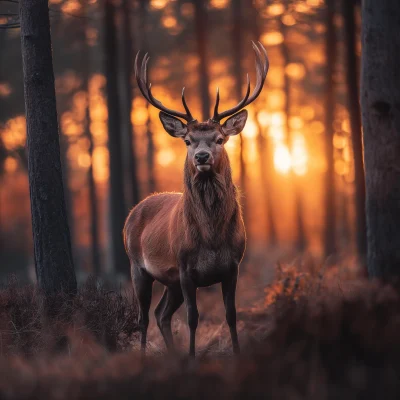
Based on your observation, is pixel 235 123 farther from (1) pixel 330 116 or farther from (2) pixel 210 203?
(1) pixel 330 116

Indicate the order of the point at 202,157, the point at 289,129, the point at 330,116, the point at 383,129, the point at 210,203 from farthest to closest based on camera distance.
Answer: the point at 289,129 < the point at 330,116 < the point at 383,129 < the point at 210,203 < the point at 202,157

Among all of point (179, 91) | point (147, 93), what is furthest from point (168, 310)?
point (179, 91)

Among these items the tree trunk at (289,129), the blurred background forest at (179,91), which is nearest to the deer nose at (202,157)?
the blurred background forest at (179,91)

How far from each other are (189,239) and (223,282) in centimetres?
63

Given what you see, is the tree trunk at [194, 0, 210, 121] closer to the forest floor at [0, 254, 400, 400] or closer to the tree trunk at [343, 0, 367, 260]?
the tree trunk at [343, 0, 367, 260]

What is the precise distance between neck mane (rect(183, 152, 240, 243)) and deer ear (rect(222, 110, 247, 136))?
0.46 meters

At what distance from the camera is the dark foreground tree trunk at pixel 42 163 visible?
8273 mm

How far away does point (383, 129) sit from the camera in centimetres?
916

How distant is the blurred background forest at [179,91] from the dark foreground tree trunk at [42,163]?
8.91m

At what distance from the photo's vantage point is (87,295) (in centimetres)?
805

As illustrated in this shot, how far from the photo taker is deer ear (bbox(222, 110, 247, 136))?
28.6ft

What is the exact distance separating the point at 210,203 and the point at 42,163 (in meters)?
2.05

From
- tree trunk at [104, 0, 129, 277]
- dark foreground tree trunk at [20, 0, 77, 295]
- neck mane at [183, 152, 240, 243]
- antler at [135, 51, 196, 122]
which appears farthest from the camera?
tree trunk at [104, 0, 129, 277]

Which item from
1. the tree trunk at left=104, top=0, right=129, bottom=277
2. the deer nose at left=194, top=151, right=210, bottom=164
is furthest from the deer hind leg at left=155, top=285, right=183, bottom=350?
the tree trunk at left=104, top=0, right=129, bottom=277
